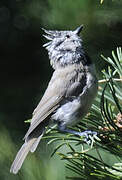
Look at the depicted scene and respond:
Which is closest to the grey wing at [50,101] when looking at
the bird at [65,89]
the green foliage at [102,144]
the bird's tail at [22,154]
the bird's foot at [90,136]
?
the bird at [65,89]

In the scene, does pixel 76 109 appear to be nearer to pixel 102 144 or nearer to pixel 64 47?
pixel 64 47

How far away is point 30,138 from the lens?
3193 mm

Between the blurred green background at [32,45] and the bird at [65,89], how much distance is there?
10 cm

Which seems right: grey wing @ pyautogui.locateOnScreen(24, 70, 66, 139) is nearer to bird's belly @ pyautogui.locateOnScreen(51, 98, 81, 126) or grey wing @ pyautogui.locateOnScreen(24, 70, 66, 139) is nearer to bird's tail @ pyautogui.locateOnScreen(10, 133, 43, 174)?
bird's belly @ pyautogui.locateOnScreen(51, 98, 81, 126)

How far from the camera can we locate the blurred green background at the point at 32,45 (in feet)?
10.6

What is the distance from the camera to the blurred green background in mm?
3227

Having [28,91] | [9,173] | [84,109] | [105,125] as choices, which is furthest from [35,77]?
[105,125]

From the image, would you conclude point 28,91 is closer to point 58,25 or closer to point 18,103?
point 18,103

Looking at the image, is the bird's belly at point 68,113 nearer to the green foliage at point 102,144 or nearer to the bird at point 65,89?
the bird at point 65,89

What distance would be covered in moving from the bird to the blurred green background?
0.34 ft

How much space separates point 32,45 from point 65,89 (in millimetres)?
544

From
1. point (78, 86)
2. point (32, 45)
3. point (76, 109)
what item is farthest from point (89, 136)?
point (32, 45)

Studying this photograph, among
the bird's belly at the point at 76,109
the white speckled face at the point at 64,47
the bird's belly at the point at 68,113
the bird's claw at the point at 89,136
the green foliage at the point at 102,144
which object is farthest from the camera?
the white speckled face at the point at 64,47

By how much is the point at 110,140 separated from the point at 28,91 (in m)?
1.41
